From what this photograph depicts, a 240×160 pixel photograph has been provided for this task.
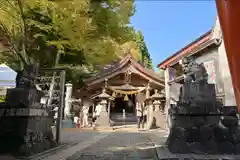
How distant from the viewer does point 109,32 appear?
28.8 ft

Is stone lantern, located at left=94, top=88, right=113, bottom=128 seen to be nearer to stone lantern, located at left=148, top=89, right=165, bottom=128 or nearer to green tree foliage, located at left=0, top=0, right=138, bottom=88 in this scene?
stone lantern, located at left=148, top=89, right=165, bottom=128

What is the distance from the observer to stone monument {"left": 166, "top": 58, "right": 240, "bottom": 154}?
4.98 m

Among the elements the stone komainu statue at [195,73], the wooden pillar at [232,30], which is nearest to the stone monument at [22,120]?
the stone komainu statue at [195,73]

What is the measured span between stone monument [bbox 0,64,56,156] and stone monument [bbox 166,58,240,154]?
3.23m

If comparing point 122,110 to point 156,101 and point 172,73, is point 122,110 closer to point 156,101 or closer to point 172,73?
point 156,101

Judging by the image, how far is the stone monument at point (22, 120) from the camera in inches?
186

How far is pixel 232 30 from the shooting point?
3.00ft

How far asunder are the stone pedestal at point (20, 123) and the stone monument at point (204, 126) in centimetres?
324

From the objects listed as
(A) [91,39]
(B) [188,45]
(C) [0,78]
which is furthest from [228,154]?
(B) [188,45]

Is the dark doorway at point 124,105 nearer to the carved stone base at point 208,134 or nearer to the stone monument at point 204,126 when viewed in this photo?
the stone monument at point 204,126

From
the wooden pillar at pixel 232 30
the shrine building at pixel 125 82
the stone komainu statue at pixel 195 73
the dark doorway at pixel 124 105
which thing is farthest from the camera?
the dark doorway at pixel 124 105

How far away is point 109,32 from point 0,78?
18.4 ft

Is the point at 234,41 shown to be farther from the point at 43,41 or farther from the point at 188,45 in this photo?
the point at 188,45

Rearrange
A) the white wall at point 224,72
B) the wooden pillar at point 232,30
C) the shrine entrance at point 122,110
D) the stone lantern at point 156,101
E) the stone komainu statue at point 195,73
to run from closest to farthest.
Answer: the wooden pillar at point 232,30, the stone komainu statue at point 195,73, the white wall at point 224,72, the stone lantern at point 156,101, the shrine entrance at point 122,110
